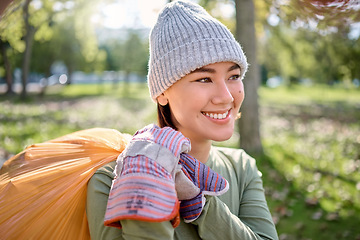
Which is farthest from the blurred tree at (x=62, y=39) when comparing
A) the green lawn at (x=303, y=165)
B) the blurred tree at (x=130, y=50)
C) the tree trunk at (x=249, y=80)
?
the tree trunk at (x=249, y=80)

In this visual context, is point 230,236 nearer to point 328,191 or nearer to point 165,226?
point 165,226

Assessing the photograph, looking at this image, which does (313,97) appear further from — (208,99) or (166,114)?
(208,99)

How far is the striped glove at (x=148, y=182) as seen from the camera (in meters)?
1.28

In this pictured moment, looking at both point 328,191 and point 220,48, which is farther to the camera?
point 328,191

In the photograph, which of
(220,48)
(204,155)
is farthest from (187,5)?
(204,155)

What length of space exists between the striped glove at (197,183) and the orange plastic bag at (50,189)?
1.80 feet

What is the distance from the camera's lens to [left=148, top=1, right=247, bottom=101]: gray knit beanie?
1.94 m

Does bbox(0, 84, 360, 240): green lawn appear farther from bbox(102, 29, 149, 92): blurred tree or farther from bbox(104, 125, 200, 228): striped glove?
bbox(102, 29, 149, 92): blurred tree

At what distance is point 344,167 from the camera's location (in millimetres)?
7098

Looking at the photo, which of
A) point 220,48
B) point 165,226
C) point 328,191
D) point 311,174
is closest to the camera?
point 165,226

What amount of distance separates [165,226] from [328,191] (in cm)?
512

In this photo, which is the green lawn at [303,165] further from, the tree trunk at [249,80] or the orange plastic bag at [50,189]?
the orange plastic bag at [50,189]

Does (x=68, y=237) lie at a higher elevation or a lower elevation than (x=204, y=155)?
lower

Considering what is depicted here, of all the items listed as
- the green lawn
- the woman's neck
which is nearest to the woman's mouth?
the woman's neck
